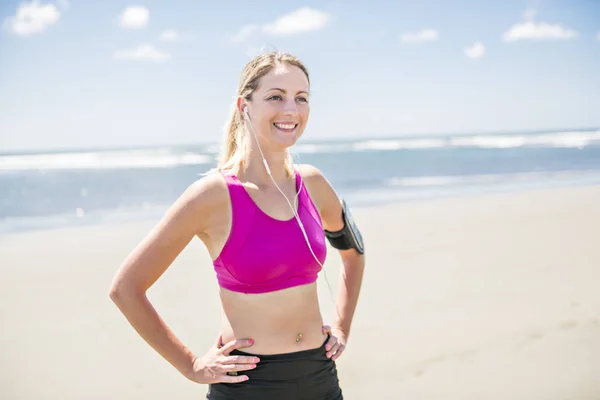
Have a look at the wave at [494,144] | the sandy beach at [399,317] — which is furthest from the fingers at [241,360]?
the wave at [494,144]

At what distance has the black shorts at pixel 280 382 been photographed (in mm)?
2262

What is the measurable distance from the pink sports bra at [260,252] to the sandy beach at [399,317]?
2542mm

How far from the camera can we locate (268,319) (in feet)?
7.57

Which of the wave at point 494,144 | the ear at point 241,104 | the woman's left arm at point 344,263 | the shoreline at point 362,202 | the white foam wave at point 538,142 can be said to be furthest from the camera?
the wave at point 494,144

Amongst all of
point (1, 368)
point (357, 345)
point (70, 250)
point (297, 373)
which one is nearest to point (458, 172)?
point (70, 250)

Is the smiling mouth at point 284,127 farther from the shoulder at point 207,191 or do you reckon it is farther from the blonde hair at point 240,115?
the shoulder at point 207,191

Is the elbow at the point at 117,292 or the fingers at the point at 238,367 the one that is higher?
the elbow at the point at 117,292

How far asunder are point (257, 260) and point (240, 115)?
2.33 feet

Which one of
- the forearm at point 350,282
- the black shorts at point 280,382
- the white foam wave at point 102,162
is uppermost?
the white foam wave at point 102,162

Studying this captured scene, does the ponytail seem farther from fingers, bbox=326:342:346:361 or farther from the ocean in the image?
the ocean

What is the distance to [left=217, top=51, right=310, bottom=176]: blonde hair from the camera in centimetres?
249

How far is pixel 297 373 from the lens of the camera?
2297 millimetres

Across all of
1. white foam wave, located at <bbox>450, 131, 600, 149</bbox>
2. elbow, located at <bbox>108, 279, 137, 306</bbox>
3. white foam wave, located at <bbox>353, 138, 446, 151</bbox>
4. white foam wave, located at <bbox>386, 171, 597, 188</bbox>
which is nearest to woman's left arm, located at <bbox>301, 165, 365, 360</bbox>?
elbow, located at <bbox>108, 279, 137, 306</bbox>

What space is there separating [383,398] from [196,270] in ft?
12.1
